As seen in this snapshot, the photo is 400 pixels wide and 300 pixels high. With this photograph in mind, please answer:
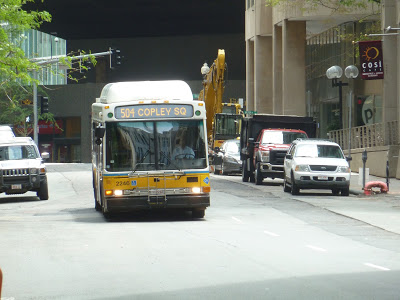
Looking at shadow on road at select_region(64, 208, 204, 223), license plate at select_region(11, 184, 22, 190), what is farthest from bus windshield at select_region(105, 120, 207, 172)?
license plate at select_region(11, 184, 22, 190)

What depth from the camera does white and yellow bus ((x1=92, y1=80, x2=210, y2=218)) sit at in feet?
67.3

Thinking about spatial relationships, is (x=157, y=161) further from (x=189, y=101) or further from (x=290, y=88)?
(x=290, y=88)

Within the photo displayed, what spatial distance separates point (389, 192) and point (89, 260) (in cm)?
1841

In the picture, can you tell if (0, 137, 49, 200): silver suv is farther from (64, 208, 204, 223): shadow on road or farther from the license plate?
(64, 208, 204, 223): shadow on road

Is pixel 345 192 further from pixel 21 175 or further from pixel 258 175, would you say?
pixel 21 175

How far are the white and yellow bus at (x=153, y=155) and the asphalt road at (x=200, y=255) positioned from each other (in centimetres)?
56

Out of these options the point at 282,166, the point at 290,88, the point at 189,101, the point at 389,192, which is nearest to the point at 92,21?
the point at 290,88

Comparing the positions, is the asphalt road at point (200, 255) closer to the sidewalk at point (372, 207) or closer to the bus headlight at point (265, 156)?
the sidewalk at point (372, 207)

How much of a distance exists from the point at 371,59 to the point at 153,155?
21700 millimetres

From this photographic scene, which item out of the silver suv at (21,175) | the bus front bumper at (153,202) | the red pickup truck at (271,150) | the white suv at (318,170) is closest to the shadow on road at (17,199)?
the silver suv at (21,175)

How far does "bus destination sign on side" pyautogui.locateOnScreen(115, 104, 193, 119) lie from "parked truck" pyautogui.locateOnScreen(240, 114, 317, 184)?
48.8 feet

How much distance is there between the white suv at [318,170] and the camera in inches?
1186

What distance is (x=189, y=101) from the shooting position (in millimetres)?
21031

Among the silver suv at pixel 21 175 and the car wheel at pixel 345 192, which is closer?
the silver suv at pixel 21 175
